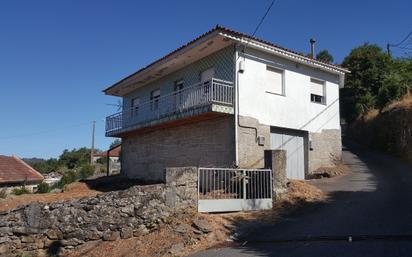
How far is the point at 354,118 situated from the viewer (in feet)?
92.6

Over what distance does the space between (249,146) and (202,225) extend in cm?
588

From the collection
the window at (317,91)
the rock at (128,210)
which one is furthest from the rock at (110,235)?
the window at (317,91)

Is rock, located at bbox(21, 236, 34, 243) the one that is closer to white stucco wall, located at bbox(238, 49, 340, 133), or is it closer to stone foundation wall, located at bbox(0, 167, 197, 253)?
stone foundation wall, located at bbox(0, 167, 197, 253)

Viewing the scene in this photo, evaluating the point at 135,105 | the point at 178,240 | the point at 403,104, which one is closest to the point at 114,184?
the point at 135,105

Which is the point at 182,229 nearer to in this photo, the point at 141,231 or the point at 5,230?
the point at 141,231

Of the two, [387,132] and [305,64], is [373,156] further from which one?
[305,64]

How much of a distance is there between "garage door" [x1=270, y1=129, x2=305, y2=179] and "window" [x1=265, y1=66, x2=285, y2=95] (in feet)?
5.40

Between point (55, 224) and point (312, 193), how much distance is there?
25.7 feet

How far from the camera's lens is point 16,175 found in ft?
124

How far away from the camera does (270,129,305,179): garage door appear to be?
1708 cm

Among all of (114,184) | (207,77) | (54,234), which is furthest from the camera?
(114,184)

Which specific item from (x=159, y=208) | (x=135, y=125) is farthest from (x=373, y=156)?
(x=159, y=208)

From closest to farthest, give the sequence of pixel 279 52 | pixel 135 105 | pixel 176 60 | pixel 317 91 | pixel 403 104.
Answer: pixel 279 52 < pixel 176 60 < pixel 317 91 < pixel 403 104 < pixel 135 105

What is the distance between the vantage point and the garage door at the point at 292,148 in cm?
1708
